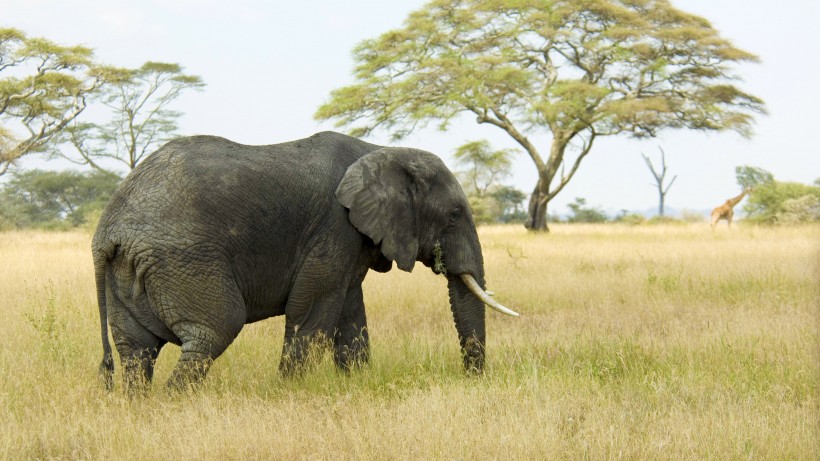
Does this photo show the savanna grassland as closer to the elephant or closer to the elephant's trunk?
the elephant's trunk

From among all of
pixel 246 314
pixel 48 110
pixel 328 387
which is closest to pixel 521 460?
pixel 328 387

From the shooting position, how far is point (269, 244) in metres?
5.40

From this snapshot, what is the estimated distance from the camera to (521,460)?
4.05 metres

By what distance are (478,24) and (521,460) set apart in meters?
24.5

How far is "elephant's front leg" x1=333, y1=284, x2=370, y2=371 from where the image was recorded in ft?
19.7

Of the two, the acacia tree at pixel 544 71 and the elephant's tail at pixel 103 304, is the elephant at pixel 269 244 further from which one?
the acacia tree at pixel 544 71

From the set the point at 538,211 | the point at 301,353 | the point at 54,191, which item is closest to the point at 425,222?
the point at 301,353

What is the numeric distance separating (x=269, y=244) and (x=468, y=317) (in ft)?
5.15

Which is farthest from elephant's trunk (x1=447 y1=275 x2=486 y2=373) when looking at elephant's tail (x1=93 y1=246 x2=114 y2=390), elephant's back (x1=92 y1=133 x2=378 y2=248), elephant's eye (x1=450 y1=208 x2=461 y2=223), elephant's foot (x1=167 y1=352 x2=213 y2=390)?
elephant's tail (x1=93 y1=246 x2=114 y2=390)

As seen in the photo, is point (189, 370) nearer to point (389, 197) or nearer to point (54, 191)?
point (389, 197)

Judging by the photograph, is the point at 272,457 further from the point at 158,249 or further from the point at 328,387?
the point at 158,249

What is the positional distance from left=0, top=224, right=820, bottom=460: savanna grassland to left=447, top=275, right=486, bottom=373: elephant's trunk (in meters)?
0.15

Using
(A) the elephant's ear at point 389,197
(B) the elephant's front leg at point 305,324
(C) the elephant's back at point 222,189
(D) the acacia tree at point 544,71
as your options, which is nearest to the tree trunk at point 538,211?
(D) the acacia tree at point 544,71

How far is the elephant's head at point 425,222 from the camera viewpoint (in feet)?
18.2
